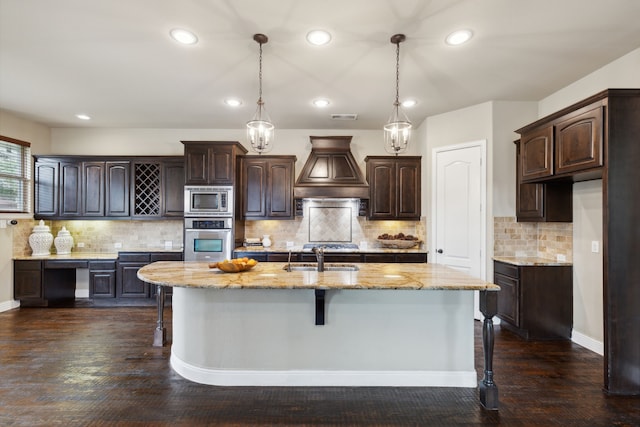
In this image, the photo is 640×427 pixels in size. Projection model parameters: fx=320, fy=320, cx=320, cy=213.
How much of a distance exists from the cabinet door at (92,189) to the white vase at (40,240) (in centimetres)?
62

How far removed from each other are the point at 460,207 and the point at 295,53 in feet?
9.82

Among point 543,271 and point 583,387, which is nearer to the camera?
point 583,387

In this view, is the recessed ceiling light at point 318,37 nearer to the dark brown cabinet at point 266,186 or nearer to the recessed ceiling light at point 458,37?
the recessed ceiling light at point 458,37

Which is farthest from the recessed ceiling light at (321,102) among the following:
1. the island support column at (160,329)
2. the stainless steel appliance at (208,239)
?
the island support column at (160,329)

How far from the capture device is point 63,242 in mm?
5109

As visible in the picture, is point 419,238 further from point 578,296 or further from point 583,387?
point 583,387

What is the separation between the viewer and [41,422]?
7.12ft

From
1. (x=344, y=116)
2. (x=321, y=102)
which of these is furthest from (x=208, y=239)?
(x=344, y=116)

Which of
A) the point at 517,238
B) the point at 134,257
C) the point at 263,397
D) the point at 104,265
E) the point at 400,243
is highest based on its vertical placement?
the point at 517,238

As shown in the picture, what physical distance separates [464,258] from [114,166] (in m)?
5.51

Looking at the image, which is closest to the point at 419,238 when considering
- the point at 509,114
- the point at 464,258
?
the point at 464,258

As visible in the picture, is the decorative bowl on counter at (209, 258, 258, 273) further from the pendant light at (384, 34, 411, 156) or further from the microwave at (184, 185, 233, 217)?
the microwave at (184, 185, 233, 217)

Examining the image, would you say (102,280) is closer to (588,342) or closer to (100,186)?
(100,186)

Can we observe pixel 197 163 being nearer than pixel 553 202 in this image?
No
